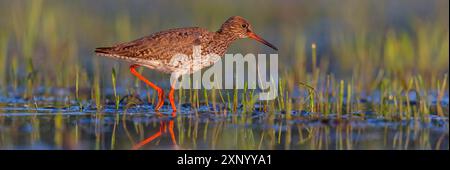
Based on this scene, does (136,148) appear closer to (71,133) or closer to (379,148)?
(71,133)

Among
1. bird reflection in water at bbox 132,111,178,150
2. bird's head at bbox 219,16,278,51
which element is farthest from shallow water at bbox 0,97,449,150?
bird's head at bbox 219,16,278,51

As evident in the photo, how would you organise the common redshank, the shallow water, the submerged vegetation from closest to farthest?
the shallow water, the submerged vegetation, the common redshank

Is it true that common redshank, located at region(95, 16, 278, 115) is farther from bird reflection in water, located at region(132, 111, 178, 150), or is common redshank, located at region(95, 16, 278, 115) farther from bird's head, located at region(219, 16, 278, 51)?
bird reflection in water, located at region(132, 111, 178, 150)

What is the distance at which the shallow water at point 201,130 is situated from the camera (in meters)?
7.36

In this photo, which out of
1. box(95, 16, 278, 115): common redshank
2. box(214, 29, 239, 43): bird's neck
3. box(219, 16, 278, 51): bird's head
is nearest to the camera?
box(95, 16, 278, 115): common redshank

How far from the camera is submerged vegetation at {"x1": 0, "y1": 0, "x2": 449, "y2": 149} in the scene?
803 centimetres

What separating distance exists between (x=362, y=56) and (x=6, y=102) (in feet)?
16.2

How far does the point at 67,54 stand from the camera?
11.8 meters

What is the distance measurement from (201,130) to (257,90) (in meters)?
3.22

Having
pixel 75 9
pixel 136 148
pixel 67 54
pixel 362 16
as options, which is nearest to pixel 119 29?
pixel 67 54

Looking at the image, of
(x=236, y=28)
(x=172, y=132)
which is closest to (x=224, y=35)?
(x=236, y=28)

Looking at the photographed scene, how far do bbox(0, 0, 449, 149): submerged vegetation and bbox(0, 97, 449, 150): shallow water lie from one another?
2 centimetres

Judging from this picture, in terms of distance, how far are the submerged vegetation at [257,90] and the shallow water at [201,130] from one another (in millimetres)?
19

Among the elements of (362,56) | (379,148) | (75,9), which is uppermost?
(75,9)
